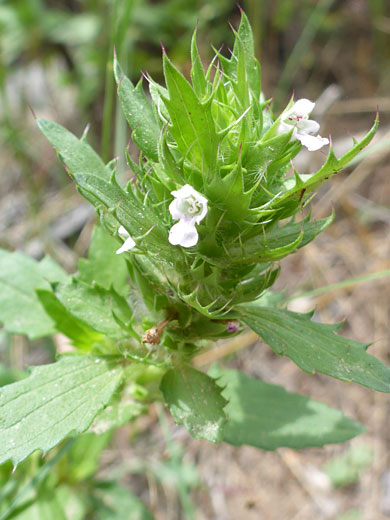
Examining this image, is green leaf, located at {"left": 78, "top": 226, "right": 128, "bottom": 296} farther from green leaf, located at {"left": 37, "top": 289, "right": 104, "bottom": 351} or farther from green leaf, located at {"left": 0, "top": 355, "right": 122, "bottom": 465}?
green leaf, located at {"left": 0, "top": 355, "right": 122, "bottom": 465}

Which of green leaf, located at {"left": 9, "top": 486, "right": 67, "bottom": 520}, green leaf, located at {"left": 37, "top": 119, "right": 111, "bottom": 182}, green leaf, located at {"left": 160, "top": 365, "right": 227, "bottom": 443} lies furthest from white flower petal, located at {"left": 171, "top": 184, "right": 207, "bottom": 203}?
green leaf, located at {"left": 9, "top": 486, "right": 67, "bottom": 520}

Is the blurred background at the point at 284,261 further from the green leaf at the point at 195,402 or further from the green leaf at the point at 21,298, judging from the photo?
the green leaf at the point at 195,402

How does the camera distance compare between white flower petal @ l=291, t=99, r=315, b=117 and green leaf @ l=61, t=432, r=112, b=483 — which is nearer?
white flower petal @ l=291, t=99, r=315, b=117

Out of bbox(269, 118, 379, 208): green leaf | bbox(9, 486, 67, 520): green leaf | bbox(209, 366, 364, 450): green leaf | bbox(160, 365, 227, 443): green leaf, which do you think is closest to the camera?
bbox(269, 118, 379, 208): green leaf

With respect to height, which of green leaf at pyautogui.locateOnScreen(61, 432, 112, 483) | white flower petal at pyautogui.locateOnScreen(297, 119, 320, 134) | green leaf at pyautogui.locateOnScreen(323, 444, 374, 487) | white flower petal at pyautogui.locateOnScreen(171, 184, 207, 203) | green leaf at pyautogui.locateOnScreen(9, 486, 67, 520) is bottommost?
green leaf at pyautogui.locateOnScreen(323, 444, 374, 487)

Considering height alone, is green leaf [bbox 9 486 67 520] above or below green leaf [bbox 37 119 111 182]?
below

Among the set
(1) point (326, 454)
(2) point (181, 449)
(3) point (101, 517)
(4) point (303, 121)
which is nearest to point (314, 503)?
(1) point (326, 454)

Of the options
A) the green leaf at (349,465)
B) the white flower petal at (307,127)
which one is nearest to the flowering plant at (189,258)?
the white flower petal at (307,127)

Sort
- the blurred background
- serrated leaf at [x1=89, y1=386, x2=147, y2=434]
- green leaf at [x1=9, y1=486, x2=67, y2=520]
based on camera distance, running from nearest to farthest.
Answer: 1. serrated leaf at [x1=89, y1=386, x2=147, y2=434]
2. green leaf at [x1=9, y1=486, x2=67, y2=520]
3. the blurred background
